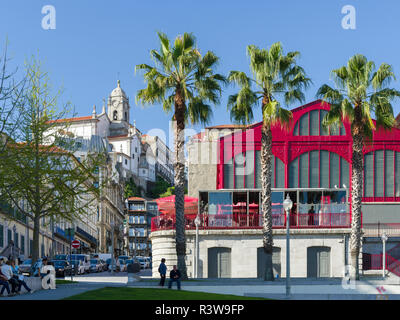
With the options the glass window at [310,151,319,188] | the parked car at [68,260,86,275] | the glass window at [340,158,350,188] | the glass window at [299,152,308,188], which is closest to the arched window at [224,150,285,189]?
the glass window at [299,152,308,188]

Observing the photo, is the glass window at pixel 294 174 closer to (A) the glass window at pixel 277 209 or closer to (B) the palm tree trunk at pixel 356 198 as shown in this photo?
(A) the glass window at pixel 277 209

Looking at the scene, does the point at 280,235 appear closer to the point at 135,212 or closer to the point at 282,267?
the point at 282,267

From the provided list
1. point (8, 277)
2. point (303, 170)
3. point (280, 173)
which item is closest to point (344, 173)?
point (303, 170)

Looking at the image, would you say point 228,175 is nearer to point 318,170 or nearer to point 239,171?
point 239,171

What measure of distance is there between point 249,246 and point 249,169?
6528mm

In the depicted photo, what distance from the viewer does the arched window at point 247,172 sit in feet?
169

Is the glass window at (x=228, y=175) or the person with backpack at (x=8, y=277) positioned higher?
the glass window at (x=228, y=175)

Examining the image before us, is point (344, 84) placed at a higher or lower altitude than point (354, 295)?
higher

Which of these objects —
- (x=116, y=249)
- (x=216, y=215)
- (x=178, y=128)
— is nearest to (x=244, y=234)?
(x=216, y=215)

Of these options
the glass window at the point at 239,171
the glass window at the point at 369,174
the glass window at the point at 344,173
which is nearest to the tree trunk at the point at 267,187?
the glass window at the point at 239,171

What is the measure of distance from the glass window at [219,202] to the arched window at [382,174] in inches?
380

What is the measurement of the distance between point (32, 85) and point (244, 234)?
16026mm

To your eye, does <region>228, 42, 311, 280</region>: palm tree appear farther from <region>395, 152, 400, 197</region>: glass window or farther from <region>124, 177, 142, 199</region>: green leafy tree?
<region>124, 177, 142, 199</region>: green leafy tree
